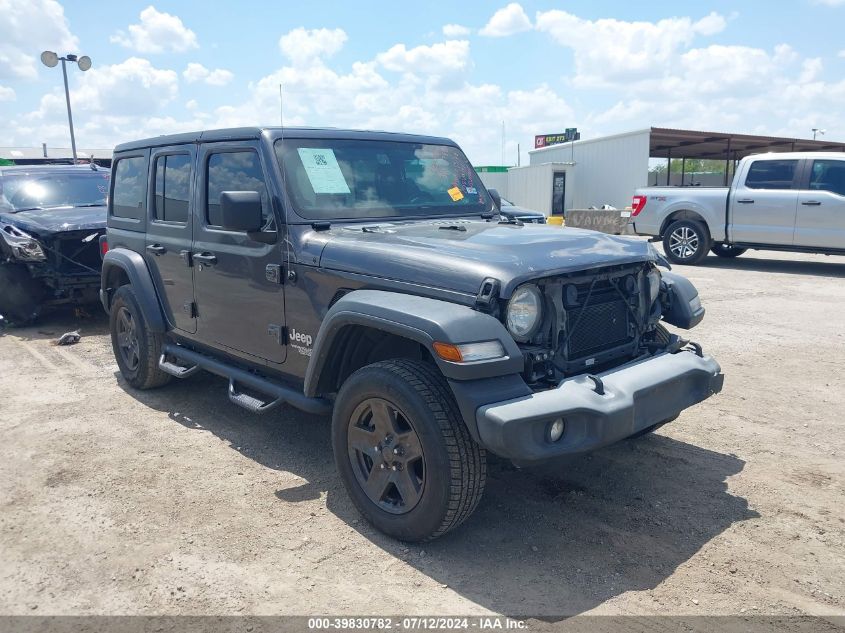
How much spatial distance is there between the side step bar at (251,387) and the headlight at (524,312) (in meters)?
1.27

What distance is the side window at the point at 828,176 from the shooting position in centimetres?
1120

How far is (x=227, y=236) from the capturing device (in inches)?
176

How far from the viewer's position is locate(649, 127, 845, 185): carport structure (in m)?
23.2

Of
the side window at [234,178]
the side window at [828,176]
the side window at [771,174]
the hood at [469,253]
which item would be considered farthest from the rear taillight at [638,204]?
the side window at [234,178]

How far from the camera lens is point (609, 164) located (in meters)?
25.2

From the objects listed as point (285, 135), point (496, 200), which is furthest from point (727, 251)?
point (285, 135)

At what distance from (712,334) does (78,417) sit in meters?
6.10

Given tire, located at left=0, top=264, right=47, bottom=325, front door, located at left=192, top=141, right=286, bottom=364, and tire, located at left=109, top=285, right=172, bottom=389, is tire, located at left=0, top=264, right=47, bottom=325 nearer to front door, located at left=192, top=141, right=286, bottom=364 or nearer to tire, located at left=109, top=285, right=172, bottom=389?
tire, located at left=109, top=285, right=172, bottom=389

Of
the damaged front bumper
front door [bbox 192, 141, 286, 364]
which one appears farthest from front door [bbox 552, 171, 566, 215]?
the damaged front bumper

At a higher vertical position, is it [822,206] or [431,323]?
[822,206]

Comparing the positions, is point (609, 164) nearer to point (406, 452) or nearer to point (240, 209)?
point (240, 209)

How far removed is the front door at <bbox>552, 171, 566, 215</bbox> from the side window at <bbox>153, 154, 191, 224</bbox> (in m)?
22.5

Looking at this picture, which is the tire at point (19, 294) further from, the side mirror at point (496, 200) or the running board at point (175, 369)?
the side mirror at point (496, 200)

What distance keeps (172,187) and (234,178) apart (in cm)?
92
